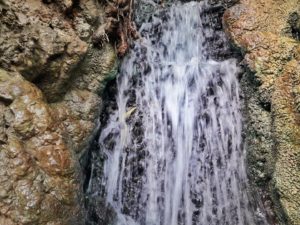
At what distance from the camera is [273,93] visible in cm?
346

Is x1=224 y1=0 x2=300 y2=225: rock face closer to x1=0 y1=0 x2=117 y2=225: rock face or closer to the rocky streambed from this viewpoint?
the rocky streambed

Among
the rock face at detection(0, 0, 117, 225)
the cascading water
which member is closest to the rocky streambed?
the rock face at detection(0, 0, 117, 225)

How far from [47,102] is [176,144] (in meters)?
1.44

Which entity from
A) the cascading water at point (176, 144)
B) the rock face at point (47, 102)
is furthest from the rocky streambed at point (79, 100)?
the cascading water at point (176, 144)

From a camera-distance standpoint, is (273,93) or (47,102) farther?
(273,93)

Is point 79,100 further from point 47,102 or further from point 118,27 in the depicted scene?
point 118,27

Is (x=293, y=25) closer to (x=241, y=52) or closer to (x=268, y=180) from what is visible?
(x=241, y=52)

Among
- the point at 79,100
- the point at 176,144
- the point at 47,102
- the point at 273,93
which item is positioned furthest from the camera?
the point at 176,144

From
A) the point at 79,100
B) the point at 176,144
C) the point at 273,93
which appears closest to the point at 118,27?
the point at 79,100

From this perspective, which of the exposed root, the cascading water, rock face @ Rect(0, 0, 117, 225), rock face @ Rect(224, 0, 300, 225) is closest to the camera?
rock face @ Rect(0, 0, 117, 225)

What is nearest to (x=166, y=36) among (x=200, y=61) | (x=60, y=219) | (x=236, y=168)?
(x=200, y=61)

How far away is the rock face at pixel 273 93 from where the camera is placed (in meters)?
3.08

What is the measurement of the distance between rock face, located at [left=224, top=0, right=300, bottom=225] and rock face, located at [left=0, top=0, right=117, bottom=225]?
156 cm

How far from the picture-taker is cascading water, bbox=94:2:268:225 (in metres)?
3.63
